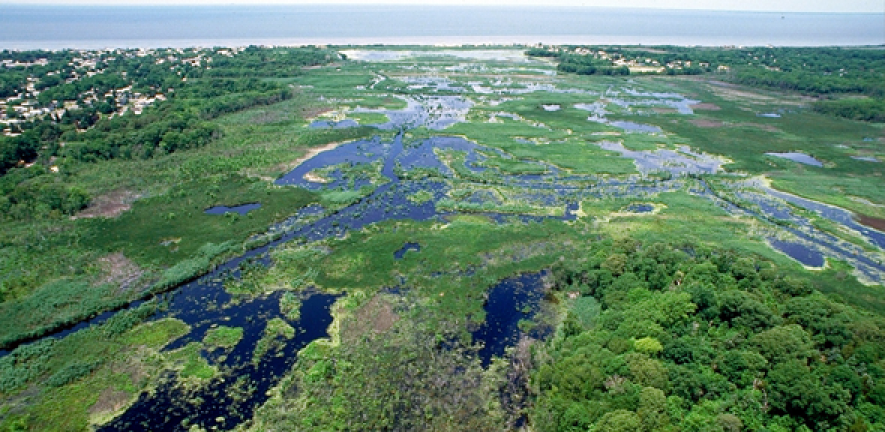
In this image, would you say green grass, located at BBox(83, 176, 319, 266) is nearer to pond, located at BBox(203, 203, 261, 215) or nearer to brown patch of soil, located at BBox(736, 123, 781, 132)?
pond, located at BBox(203, 203, 261, 215)

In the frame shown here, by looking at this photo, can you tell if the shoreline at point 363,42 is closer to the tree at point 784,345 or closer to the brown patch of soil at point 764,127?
the brown patch of soil at point 764,127

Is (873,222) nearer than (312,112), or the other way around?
(873,222)

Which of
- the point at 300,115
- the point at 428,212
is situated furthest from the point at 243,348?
the point at 300,115

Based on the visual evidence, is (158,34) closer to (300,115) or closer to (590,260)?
(300,115)

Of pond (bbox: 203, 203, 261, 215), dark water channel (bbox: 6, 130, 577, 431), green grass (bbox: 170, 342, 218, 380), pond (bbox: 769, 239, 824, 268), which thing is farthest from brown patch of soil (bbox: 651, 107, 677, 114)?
green grass (bbox: 170, 342, 218, 380)

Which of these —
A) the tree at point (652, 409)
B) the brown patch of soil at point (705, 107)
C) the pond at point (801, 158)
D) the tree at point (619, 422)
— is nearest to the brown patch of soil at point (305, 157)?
the tree at point (619, 422)

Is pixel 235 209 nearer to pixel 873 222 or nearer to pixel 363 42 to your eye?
pixel 873 222

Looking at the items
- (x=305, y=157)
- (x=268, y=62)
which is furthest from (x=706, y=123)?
(x=268, y=62)
